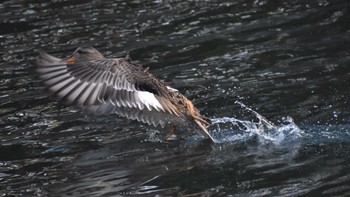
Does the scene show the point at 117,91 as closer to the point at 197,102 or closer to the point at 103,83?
the point at 103,83

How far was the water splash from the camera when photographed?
8352 millimetres

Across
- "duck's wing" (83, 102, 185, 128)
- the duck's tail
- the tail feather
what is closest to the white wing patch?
"duck's wing" (83, 102, 185, 128)

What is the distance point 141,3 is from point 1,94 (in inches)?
173

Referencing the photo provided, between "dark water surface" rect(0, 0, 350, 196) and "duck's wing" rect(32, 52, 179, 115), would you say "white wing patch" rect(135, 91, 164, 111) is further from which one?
"dark water surface" rect(0, 0, 350, 196)

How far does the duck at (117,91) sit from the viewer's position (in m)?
7.81

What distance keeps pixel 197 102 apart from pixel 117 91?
5.69 feet

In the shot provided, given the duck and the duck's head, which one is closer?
the duck

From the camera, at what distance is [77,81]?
26.0 ft

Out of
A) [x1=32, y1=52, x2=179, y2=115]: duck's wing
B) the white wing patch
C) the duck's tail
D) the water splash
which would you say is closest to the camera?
[x1=32, y1=52, x2=179, y2=115]: duck's wing

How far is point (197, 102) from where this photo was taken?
9633 millimetres

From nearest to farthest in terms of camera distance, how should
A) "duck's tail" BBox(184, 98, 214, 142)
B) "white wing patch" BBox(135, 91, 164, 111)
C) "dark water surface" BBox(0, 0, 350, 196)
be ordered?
"dark water surface" BBox(0, 0, 350, 196)
"white wing patch" BBox(135, 91, 164, 111)
"duck's tail" BBox(184, 98, 214, 142)

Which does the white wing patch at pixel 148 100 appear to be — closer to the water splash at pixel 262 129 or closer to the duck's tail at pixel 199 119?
the duck's tail at pixel 199 119

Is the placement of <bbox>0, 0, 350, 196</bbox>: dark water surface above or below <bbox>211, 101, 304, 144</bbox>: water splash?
above

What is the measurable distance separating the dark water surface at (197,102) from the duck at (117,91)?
0.32m
